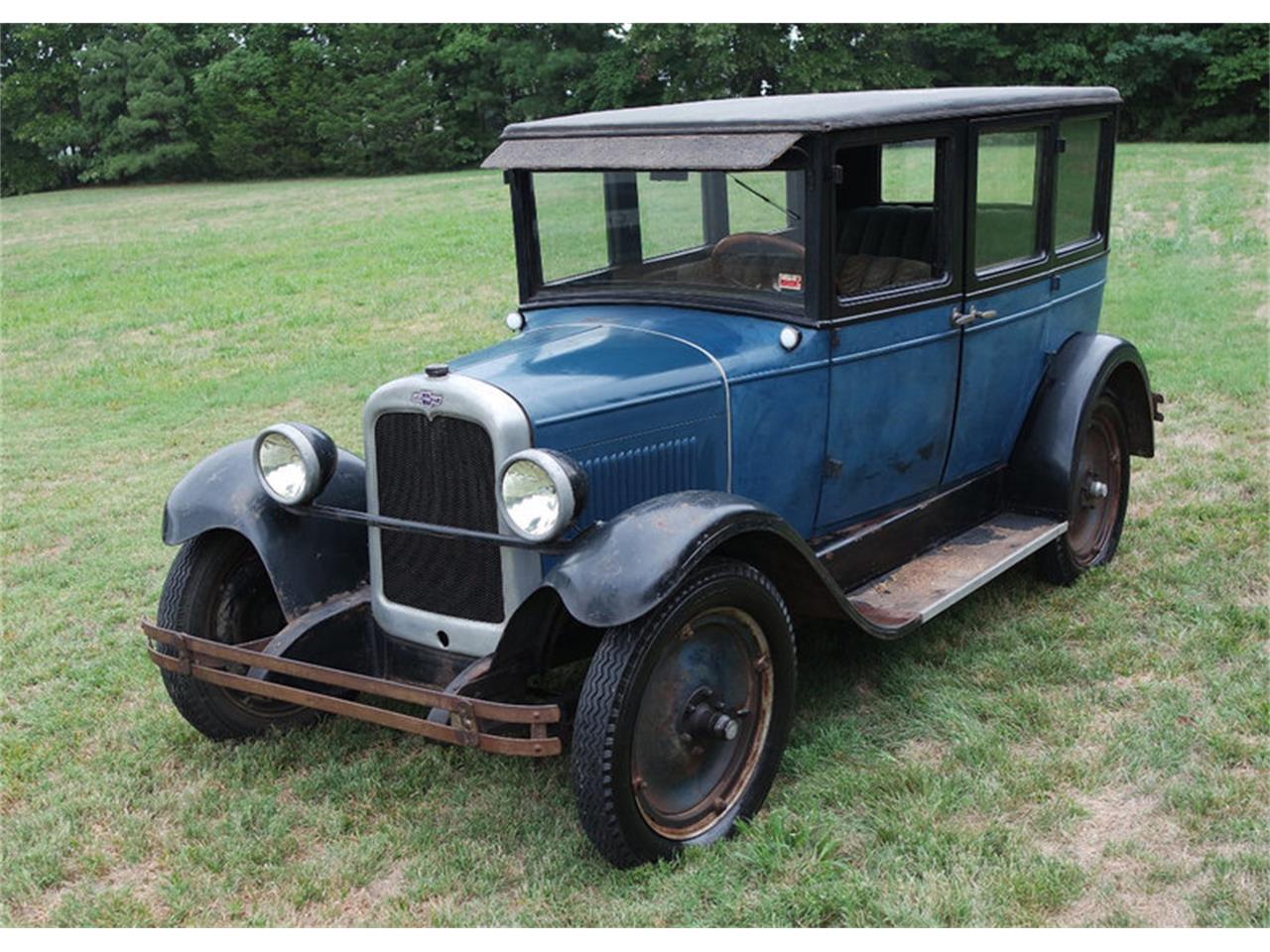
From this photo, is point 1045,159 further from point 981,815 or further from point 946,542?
point 981,815

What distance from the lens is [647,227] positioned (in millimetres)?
4578

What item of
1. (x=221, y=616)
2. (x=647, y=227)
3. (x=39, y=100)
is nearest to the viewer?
(x=221, y=616)

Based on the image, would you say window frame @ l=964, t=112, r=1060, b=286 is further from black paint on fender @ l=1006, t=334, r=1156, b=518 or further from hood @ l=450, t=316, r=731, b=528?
hood @ l=450, t=316, r=731, b=528

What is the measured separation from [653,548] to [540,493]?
0.35 m

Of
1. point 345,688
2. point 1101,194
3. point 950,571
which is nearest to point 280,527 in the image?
point 345,688

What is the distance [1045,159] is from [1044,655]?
196 centimetres

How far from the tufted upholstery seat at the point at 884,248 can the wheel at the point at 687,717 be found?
1.30 meters

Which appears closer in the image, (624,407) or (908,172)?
(624,407)

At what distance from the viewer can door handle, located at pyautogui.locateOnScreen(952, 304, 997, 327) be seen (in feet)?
15.0

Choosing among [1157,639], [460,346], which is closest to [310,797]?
[1157,639]

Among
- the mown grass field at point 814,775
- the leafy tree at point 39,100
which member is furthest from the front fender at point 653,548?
the leafy tree at point 39,100

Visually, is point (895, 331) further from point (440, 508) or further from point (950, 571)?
point (440, 508)

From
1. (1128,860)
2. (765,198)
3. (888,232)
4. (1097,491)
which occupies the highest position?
(765,198)

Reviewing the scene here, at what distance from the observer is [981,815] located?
11.8 feet
